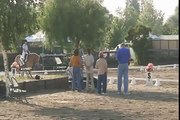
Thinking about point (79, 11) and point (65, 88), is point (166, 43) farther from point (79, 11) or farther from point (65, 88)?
point (65, 88)

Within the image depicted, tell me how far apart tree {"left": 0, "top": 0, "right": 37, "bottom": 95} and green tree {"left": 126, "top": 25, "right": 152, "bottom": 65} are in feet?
86.8

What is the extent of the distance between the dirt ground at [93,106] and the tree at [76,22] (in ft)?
61.3

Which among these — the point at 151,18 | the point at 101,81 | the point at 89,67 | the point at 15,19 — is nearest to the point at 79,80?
the point at 89,67

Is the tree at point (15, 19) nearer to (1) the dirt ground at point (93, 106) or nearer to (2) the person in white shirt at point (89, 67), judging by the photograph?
(1) the dirt ground at point (93, 106)

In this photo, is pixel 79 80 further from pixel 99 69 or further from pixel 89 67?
pixel 99 69

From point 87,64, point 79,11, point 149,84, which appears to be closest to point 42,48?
point 79,11

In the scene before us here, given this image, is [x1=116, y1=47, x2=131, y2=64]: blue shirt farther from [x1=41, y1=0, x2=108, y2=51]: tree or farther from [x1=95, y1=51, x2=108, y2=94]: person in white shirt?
[x1=41, y1=0, x2=108, y2=51]: tree

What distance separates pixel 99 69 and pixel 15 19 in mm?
3653

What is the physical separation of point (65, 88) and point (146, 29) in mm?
23443

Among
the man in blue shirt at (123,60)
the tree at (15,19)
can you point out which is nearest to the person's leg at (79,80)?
the man in blue shirt at (123,60)

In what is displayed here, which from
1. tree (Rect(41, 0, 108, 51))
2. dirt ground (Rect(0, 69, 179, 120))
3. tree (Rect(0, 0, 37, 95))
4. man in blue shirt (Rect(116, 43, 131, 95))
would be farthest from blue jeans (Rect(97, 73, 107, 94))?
tree (Rect(41, 0, 108, 51))

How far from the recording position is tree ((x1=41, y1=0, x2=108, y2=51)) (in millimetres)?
36031

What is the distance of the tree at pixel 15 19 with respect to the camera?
14352 millimetres

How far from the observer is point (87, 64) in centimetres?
1744
